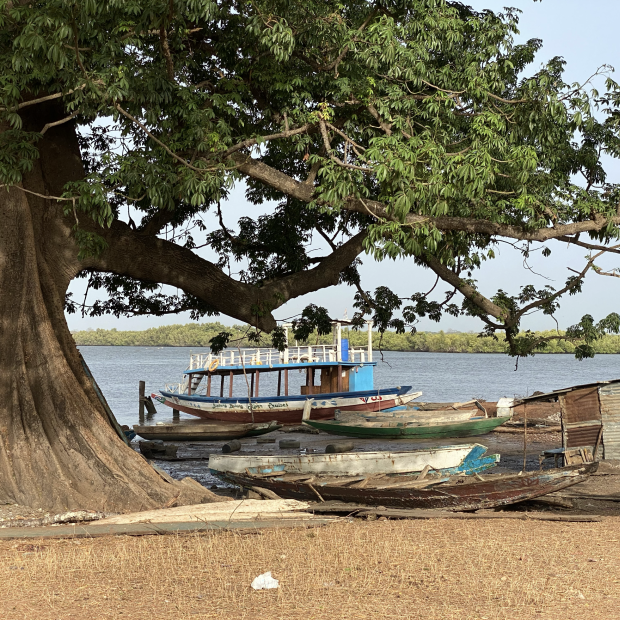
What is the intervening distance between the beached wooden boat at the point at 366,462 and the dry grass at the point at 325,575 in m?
3.94

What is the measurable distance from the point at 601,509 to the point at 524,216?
17.8 feet

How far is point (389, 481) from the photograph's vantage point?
1334 centimetres

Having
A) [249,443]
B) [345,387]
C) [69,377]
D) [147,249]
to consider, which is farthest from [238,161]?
[345,387]

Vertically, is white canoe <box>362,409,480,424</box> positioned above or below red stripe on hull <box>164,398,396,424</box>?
above

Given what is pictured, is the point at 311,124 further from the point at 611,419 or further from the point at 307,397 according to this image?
the point at 307,397

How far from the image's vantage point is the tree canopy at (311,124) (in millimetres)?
9727

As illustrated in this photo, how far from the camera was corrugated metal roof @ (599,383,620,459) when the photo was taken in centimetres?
1594

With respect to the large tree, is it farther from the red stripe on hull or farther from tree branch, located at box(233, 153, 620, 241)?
the red stripe on hull

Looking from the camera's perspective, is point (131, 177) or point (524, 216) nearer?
point (131, 177)

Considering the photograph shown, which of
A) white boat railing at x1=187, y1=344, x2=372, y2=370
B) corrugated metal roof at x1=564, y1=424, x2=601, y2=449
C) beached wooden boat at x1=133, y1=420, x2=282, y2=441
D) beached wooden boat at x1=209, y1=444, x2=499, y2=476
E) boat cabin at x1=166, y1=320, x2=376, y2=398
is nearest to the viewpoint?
beached wooden boat at x1=209, y1=444, x2=499, y2=476

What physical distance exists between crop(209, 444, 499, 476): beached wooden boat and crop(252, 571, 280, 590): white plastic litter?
7.02m

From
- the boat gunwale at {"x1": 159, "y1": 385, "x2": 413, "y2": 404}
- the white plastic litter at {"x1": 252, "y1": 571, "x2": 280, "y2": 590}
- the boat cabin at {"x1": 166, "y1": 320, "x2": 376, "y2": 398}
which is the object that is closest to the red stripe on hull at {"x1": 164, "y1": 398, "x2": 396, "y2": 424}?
the boat gunwale at {"x1": 159, "y1": 385, "x2": 413, "y2": 404}

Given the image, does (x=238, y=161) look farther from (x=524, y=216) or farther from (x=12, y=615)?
(x=12, y=615)

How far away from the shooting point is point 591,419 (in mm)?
16156
